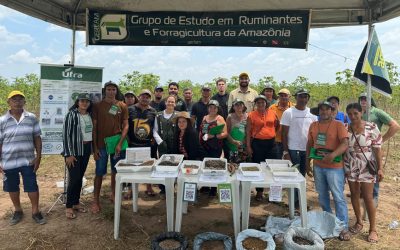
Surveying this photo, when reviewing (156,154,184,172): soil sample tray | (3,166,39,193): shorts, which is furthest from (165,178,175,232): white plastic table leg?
(3,166,39,193): shorts

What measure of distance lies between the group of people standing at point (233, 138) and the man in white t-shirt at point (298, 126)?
13 millimetres

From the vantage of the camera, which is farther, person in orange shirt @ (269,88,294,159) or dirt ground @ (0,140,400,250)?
person in orange shirt @ (269,88,294,159)

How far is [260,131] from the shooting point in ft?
13.7

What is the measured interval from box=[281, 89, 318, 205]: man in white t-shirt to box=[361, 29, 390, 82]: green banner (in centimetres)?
78

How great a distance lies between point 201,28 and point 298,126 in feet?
6.96

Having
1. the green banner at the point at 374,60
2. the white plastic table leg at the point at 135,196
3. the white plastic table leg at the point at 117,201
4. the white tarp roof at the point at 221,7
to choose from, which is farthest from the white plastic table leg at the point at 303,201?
the white tarp roof at the point at 221,7

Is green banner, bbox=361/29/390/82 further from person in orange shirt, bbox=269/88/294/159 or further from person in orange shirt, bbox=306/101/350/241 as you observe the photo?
person in orange shirt, bbox=269/88/294/159

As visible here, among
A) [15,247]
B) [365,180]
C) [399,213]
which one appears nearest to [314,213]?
[365,180]

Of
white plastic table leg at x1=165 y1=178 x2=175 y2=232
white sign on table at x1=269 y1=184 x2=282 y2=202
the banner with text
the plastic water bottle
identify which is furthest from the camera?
the banner with text

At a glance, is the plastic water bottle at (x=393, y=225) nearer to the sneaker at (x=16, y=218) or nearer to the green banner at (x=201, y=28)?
the green banner at (x=201, y=28)

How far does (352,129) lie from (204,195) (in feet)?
8.11

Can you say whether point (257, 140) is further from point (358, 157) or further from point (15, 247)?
point (15, 247)

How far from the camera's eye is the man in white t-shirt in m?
3.98

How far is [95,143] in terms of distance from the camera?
4008 mm
